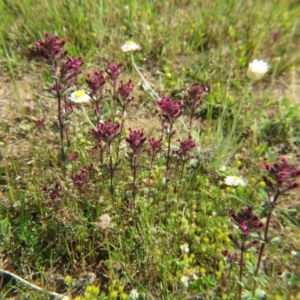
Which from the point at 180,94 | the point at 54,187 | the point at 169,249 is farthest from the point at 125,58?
the point at 169,249

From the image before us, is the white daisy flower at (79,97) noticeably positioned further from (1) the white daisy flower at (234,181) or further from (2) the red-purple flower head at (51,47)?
(1) the white daisy flower at (234,181)

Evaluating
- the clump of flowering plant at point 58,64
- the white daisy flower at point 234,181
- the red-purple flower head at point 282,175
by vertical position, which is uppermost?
the clump of flowering plant at point 58,64

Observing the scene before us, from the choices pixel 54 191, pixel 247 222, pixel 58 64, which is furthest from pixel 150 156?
pixel 247 222

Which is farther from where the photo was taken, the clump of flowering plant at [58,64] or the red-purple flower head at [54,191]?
the red-purple flower head at [54,191]

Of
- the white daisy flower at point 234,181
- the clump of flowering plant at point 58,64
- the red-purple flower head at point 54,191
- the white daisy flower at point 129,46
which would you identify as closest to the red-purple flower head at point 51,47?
the clump of flowering plant at point 58,64

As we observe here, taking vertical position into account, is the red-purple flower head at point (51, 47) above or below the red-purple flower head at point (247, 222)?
above

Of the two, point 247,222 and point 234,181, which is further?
point 234,181

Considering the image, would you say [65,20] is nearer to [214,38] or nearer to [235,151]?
[214,38]

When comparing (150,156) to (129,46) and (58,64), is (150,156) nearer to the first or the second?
(58,64)

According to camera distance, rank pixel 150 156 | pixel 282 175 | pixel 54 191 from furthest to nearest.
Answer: pixel 150 156
pixel 54 191
pixel 282 175
